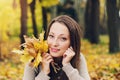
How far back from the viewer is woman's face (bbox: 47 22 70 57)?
4449 mm

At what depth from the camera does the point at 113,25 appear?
17406mm

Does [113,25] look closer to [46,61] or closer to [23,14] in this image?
[23,14]

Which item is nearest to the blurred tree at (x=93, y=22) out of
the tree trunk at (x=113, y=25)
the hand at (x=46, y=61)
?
the tree trunk at (x=113, y=25)

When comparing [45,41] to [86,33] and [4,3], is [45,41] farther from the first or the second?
[86,33]

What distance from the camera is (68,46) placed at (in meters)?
4.61

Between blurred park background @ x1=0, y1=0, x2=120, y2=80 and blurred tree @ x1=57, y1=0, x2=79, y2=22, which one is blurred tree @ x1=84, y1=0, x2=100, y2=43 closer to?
blurred park background @ x1=0, y1=0, x2=120, y2=80

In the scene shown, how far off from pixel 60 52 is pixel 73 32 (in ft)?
0.86

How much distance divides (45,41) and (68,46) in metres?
0.31

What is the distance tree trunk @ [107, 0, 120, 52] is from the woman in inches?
488

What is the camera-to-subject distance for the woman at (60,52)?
4.45m

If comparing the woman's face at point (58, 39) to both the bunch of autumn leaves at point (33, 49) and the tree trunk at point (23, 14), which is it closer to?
the bunch of autumn leaves at point (33, 49)

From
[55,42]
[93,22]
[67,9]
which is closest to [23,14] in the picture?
[93,22]

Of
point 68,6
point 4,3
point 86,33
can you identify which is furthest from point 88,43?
point 68,6

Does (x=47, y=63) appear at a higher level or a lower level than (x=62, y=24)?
lower
